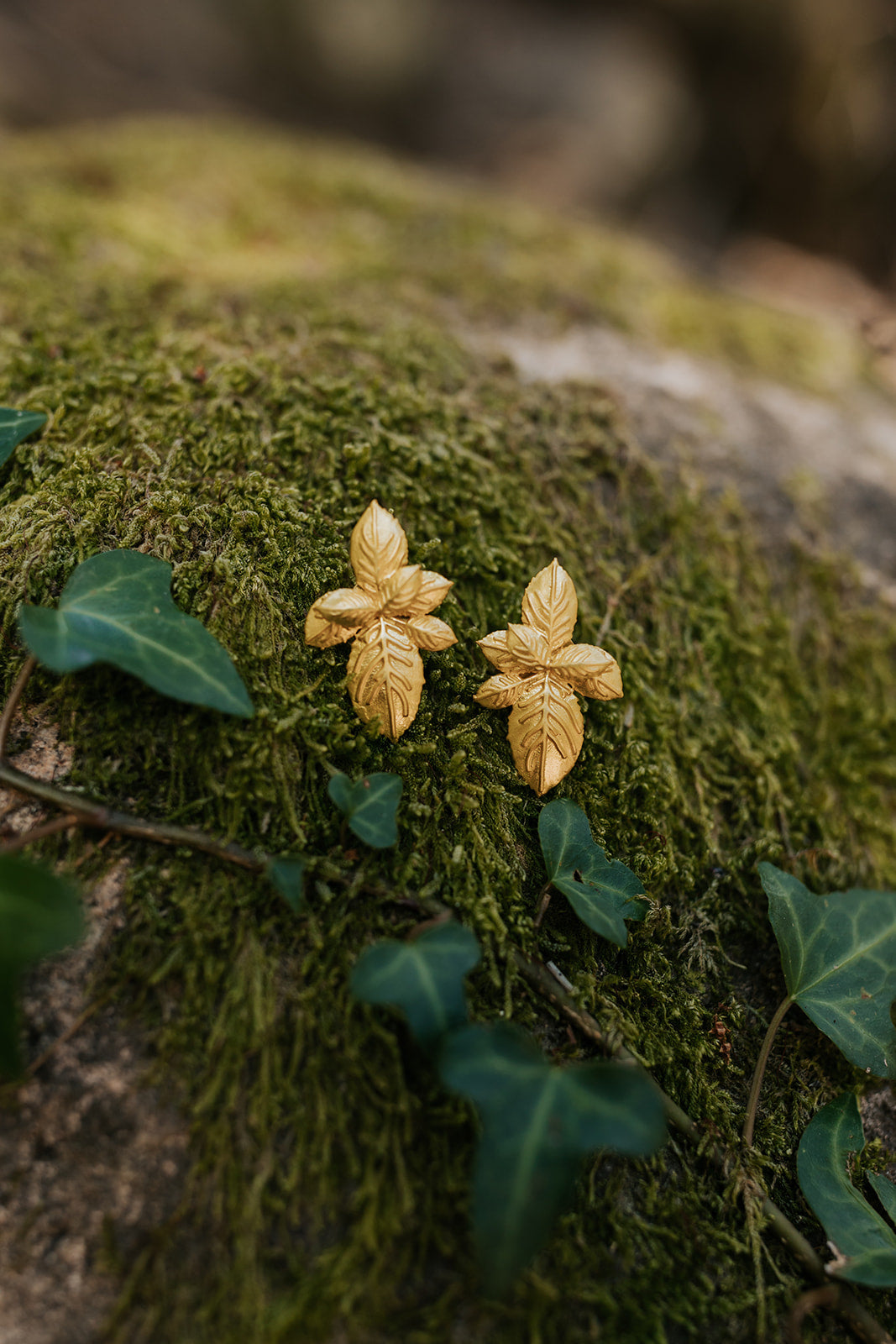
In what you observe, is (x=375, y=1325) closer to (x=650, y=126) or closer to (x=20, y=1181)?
(x=20, y=1181)

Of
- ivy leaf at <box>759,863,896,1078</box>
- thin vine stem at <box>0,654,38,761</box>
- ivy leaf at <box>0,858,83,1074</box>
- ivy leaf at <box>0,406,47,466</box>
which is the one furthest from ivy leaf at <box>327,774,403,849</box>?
ivy leaf at <box>0,406,47,466</box>

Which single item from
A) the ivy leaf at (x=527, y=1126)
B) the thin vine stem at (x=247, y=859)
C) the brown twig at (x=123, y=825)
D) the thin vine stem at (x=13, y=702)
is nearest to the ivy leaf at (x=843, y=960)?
the thin vine stem at (x=247, y=859)

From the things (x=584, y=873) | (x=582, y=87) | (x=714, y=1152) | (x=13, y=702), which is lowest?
(x=714, y=1152)

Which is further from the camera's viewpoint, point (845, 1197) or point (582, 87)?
point (582, 87)

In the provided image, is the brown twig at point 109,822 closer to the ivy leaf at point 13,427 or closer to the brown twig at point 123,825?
the brown twig at point 123,825

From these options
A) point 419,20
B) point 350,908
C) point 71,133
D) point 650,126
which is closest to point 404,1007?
point 350,908

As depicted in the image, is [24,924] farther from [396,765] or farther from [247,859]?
[396,765]

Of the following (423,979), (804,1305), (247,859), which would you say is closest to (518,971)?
(423,979)

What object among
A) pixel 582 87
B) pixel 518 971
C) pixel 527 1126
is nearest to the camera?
pixel 527 1126
